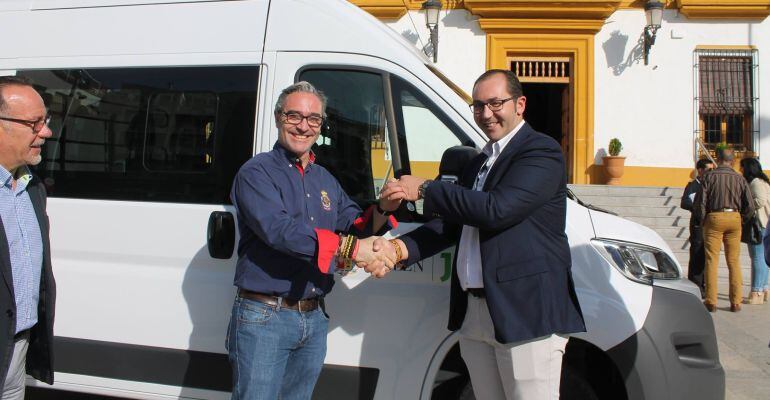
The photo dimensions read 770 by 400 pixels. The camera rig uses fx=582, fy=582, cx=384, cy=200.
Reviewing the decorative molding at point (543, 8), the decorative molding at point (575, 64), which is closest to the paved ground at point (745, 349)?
the decorative molding at point (575, 64)

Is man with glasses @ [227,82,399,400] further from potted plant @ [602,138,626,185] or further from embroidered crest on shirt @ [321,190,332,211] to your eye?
potted plant @ [602,138,626,185]

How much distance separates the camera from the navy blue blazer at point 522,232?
2.05m

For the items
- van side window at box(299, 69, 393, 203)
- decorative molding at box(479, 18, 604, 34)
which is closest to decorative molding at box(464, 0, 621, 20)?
decorative molding at box(479, 18, 604, 34)

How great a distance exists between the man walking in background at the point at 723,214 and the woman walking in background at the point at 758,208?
0.30 m

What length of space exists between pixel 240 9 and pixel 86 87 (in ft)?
3.20

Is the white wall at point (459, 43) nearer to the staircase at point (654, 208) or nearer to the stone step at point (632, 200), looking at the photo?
the staircase at point (654, 208)

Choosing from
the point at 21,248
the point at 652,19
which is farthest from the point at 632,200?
the point at 21,248

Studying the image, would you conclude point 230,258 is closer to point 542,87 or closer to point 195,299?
point 195,299

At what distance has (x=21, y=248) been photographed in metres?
2.06

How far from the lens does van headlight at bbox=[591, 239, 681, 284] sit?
2.67m

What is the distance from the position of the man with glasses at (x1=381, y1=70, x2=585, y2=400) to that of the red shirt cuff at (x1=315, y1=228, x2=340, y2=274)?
35cm

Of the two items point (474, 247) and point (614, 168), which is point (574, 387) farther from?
point (614, 168)

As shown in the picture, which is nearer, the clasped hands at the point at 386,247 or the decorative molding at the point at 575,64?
the clasped hands at the point at 386,247

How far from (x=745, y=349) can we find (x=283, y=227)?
192 inches
